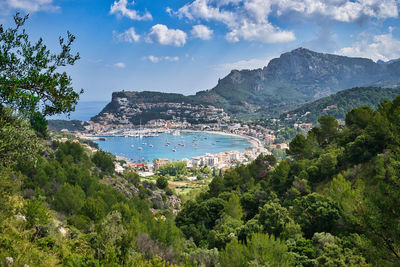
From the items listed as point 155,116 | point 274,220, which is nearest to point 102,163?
point 274,220

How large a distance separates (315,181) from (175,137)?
2958 inches

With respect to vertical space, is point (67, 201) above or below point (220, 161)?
above

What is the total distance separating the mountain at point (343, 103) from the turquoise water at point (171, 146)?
2368cm

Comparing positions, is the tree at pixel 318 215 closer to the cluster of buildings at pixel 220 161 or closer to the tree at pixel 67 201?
the tree at pixel 67 201

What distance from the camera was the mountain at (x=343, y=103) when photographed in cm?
7514

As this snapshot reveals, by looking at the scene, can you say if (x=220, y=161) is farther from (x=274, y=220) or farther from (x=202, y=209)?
(x=274, y=220)

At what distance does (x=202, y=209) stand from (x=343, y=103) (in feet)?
263

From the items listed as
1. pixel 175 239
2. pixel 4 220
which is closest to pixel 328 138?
pixel 175 239

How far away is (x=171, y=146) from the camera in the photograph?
7462 cm

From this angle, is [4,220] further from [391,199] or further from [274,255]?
[391,199]

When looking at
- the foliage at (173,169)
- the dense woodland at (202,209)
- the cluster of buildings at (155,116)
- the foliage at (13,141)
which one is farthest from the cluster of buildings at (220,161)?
the cluster of buildings at (155,116)

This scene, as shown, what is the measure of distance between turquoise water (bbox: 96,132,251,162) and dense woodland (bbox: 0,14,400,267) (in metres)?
42.9

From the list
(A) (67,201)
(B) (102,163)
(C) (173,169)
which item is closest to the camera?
(A) (67,201)

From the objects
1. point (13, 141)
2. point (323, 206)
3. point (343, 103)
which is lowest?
point (323, 206)
